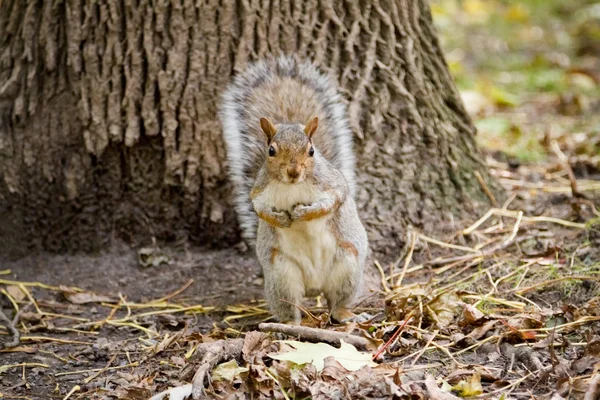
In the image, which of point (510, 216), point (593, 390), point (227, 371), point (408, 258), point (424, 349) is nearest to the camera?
point (593, 390)

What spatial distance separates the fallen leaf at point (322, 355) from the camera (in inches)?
88.2

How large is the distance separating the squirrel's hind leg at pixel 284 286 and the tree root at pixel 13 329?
88 centimetres

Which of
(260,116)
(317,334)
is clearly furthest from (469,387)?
(260,116)

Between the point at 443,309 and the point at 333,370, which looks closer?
the point at 333,370

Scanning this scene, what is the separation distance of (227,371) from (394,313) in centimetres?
68

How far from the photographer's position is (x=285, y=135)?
254 centimetres

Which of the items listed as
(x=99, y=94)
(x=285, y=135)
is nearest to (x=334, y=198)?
(x=285, y=135)

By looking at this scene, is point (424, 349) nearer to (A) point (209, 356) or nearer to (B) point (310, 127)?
(A) point (209, 356)

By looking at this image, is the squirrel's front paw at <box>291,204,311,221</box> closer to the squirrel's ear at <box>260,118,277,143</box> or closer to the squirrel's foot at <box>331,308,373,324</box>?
the squirrel's ear at <box>260,118,277,143</box>

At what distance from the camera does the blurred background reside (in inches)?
181

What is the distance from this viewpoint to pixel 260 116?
2.95 m

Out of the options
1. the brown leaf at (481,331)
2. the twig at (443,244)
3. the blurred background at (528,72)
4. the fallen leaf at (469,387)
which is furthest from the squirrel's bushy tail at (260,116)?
the blurred background at (528,72)

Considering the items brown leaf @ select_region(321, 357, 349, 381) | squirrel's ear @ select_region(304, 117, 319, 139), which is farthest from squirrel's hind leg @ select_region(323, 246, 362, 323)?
brown leaf @ select_region(321, 357, 349, 381)

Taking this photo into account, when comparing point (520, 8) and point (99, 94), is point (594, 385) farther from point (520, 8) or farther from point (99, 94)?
point (520, 8)
